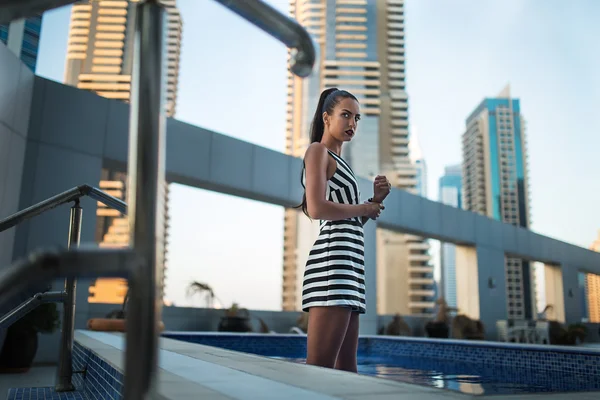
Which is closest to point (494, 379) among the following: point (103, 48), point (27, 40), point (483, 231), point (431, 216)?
point (27, 40)

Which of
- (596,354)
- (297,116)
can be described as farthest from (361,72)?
(596,354)

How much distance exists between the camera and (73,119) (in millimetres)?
6828

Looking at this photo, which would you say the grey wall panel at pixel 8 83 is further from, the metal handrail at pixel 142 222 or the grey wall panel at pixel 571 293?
the grey wall panel at pixel 571 293

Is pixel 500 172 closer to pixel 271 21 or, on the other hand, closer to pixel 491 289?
pixel 491 289

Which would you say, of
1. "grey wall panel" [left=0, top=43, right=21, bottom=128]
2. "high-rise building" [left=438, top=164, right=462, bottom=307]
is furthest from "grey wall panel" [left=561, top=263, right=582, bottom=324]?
"high-rise building" [left=438, top=164, right=462, bottom=307]

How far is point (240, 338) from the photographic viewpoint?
250 inches

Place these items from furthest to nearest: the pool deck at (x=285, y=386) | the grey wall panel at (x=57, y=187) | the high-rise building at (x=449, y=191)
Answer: the high-rise building at (x=449, y=191), the grey wall panel at (x=57, y=187), the pool deck at (x=285, y=386)

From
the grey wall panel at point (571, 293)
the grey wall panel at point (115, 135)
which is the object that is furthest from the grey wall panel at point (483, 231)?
the grey wall panel at point (115, 135)

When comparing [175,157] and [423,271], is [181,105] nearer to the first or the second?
[175,157]

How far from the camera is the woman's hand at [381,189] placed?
75.7 inches

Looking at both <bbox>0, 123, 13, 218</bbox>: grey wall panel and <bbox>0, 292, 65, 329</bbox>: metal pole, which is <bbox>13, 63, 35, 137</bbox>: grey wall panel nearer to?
<bbox>0, 123, 13, 218</bbox>: grey wall panel

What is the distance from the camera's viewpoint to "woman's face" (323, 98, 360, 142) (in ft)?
6.77

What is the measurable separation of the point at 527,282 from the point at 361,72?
55.0 meters

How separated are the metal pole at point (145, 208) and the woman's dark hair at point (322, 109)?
1334 mm
